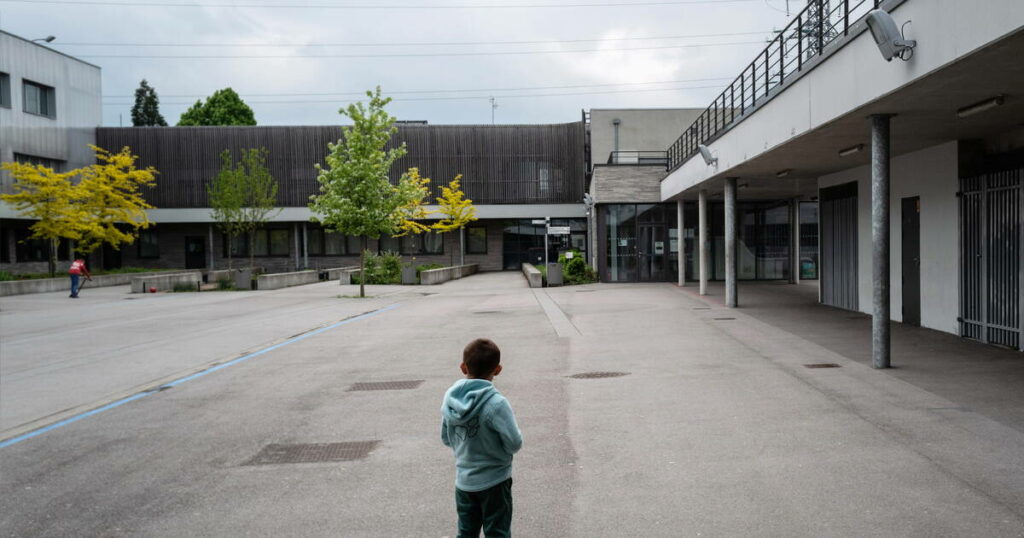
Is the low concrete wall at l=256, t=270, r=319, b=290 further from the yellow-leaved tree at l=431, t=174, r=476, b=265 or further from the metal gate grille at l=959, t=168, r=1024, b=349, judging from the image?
the metal gate grille at l=959, t=168, r=1024, b=349

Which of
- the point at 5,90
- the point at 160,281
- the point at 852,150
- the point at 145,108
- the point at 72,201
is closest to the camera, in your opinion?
the point at 852,150

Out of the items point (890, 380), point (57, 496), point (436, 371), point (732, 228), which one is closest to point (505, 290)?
point (732, 228)

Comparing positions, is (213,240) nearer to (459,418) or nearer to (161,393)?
(161,393)

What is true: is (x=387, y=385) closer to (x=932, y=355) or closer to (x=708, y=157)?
(x=932, y=355)

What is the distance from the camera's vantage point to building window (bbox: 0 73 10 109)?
3953 centimetres

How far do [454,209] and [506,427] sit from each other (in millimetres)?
43087

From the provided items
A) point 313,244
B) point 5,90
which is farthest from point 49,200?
point 313,244

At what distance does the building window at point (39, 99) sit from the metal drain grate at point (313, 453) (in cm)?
4299

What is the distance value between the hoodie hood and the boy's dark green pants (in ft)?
1.20

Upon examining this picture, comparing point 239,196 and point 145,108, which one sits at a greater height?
point 145,108

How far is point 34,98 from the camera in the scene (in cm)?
4234

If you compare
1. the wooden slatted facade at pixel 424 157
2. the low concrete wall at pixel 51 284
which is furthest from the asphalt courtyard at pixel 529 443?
the wooden slatted facade at pixel 424 157

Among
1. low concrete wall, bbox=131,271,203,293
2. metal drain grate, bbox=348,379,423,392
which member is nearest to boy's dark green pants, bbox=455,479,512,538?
metal drain grate, bbox=348,379,423,392

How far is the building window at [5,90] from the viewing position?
39531mm
